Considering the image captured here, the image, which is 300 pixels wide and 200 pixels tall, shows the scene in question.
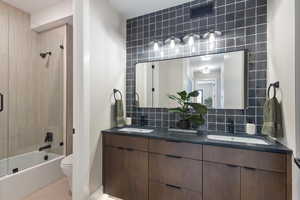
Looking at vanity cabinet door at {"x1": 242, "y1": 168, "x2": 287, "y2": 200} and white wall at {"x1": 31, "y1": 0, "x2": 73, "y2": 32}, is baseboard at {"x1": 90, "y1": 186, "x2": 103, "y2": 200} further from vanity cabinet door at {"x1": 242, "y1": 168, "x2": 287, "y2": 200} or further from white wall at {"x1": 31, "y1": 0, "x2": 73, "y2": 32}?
white wall at {"x1": 31, "y1": 0, "x2": 73, "y2": 32}

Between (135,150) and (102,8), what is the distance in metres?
1.88

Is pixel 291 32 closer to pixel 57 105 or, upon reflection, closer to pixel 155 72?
pixel 155 72

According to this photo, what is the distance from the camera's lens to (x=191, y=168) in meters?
1.55

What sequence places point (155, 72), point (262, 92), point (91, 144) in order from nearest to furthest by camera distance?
point (262, 92) → point (91, 144) → point (155, 72)

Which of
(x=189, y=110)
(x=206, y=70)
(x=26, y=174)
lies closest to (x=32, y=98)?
(x=26, y=174)

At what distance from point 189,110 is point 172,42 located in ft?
3.26

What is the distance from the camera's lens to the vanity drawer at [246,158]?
1247 mm

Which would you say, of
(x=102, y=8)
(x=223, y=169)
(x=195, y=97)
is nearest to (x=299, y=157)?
(x=223, y=169)

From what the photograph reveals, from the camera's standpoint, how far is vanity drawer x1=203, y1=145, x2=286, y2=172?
125 centimetres

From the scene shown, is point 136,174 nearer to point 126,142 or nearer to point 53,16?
point 126,142

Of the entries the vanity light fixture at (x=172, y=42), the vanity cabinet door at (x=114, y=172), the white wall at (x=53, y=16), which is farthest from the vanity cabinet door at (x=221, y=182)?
the white wall at (x=53, y=16)

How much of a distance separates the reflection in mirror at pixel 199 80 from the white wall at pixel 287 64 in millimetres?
368

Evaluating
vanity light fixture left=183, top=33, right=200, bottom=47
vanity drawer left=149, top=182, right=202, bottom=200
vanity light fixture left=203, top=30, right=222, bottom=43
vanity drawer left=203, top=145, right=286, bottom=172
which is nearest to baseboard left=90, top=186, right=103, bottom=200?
vanity drawer left=149, top=182, right=202, bottom=200

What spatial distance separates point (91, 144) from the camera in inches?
73.4
